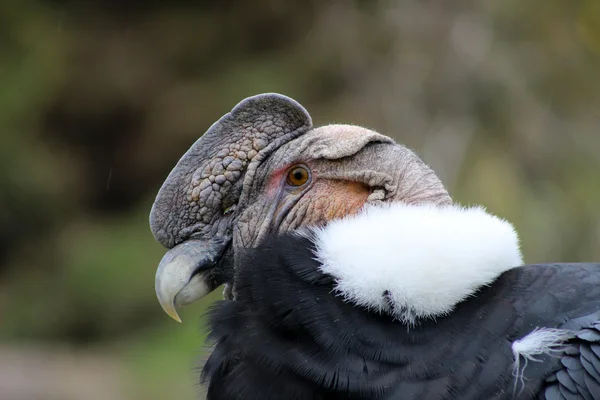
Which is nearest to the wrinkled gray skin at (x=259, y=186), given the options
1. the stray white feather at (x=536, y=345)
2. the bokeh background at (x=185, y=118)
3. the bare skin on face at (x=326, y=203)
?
the bare skin on face at (x=326, y=203)

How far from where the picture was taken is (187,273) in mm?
2906

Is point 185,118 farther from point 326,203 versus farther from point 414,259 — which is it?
point 414,259

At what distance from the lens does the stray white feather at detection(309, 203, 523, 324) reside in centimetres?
246

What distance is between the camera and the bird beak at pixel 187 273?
284 centimetres

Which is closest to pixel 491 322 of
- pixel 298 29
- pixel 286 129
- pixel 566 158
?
pixel 286 129

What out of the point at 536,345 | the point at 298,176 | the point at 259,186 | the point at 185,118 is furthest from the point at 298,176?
the point at 185,118

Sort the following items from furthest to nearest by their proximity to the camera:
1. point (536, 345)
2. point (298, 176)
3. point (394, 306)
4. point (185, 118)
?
point (185, 118) < point (298, 176) < point (394, 306) < point (536, 345)

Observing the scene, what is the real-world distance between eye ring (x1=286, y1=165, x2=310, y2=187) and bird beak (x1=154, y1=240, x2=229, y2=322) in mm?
348

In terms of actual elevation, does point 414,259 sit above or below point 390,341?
above

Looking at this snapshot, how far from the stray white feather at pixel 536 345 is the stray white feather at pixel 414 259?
9.1 inches

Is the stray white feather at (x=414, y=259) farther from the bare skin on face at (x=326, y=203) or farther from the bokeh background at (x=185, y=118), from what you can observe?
the bokeh background at (x=185, y=118)

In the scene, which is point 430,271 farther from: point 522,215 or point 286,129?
point 522,215

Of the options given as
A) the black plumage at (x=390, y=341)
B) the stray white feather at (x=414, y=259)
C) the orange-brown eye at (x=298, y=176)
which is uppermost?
the orange-brown eye at (x=298, y=176)

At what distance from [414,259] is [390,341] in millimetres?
270
